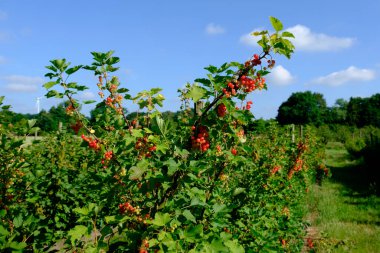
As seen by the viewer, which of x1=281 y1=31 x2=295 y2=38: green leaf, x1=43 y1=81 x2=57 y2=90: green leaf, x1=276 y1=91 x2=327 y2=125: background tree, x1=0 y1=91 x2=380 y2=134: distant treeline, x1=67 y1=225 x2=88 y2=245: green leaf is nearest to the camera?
x1=67 y1=225 x2=88 y2=245: green leaf

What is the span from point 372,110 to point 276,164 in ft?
193

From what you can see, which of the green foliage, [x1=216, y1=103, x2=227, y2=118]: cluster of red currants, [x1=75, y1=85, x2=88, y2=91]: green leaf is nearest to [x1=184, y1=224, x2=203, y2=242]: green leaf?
the green foliage

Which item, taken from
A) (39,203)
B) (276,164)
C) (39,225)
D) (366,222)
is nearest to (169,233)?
(39,225)

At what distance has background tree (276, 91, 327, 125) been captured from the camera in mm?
65250

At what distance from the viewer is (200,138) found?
2.07 m

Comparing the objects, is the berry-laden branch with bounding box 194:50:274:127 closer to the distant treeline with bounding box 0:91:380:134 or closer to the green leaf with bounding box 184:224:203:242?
the green leaf with bounding box 184:224:203:242

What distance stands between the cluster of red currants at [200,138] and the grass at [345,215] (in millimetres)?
4632

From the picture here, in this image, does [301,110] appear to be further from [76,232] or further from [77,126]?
[76,232]

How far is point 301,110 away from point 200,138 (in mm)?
67246

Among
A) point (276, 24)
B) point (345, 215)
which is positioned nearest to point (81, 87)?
point (276, 24)

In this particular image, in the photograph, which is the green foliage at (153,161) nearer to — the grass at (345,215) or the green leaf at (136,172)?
the green leaf at (136,172)

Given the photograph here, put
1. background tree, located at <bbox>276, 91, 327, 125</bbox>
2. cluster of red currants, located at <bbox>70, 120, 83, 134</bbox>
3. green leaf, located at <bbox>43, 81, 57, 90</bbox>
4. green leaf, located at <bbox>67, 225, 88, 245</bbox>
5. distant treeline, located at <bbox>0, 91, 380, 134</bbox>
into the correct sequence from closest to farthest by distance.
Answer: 1. green leaf, located at <bbox>67, 225, 88, 245</bbox>
2. green leaf, located at <bbox>43, 81, 57, 90</bbox>
3. cluster of red currants, located at <bbox>70, 120, 83, 134</bbox>
4. distant treeline, located at <bbox>0, 91, 380, 134</bbox>
5. background tree, located at <bbox>276, 91, 327, 125</bbox>

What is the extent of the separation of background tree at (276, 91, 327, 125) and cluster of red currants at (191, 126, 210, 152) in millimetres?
65253

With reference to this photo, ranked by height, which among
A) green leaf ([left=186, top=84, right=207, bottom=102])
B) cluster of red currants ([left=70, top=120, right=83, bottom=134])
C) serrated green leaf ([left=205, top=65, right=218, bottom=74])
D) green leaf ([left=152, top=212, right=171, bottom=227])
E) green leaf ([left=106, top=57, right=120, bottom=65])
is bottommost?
green leaf ([left=152, top=212, right=171, bottom=227])
